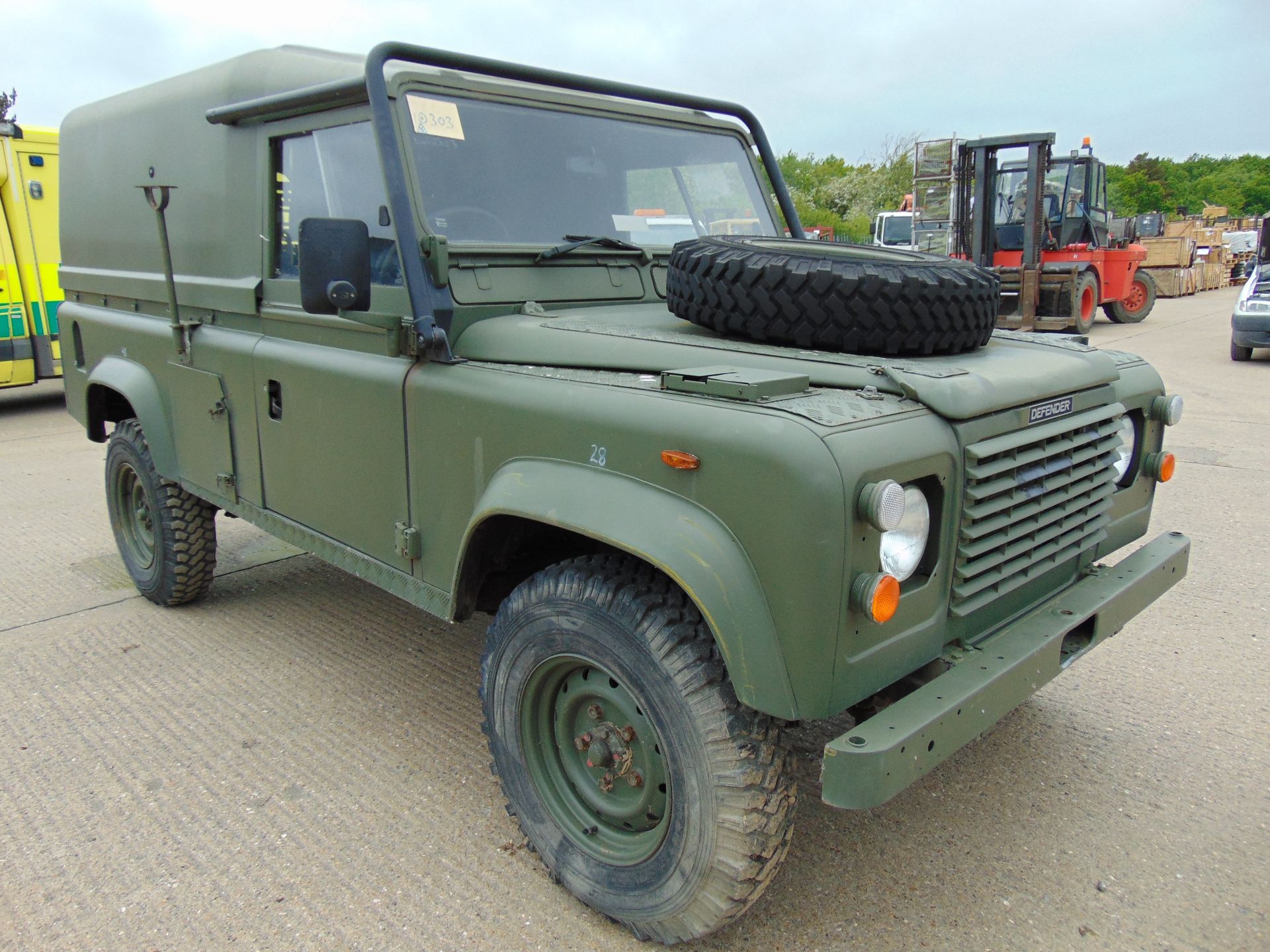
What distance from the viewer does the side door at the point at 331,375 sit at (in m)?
2.92

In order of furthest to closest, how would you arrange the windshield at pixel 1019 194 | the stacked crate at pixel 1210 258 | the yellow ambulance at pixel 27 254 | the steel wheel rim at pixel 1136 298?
the stacked crate at pixel 1210 258 → the steel wheel rim at pixel 1136 298 → the windshield at pixel 1019 194 → the yellow ambulance at pixel 27 254

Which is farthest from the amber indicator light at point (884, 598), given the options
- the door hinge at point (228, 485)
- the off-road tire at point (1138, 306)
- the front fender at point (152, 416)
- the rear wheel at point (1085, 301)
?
the off-road tire at point (1138, 306)

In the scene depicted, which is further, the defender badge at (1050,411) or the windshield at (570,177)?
the windshield at (570,177)

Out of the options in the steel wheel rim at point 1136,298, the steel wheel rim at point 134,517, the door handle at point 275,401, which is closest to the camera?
the door handle at point 275,401

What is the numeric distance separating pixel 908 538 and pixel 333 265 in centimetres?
164

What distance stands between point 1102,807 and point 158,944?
2.67m

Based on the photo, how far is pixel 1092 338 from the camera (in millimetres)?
15641

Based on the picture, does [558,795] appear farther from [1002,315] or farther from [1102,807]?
[1002,315]

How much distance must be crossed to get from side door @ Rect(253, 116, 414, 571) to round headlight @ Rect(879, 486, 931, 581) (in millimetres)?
1469

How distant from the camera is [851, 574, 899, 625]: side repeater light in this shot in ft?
6.28

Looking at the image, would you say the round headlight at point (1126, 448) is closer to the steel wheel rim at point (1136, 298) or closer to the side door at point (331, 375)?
the side door at point (331, 375)

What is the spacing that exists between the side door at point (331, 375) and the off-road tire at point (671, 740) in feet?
2.45

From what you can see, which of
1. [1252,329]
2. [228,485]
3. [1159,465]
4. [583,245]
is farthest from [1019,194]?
[228,485]

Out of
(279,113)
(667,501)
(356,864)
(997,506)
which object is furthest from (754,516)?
(279,113)
